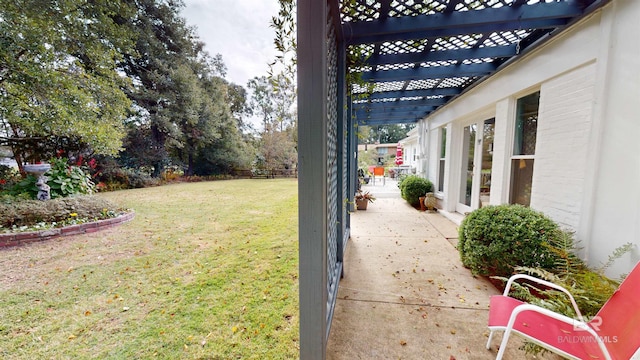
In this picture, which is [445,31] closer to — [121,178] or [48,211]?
[48,211]

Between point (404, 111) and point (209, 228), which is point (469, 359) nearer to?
point (209, 228)

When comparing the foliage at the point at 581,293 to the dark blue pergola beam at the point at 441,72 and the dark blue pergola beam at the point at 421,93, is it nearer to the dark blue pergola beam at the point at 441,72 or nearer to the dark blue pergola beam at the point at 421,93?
the dark blue pergola beam at the point at 441,72

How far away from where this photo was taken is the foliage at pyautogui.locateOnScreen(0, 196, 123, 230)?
12.7 feet

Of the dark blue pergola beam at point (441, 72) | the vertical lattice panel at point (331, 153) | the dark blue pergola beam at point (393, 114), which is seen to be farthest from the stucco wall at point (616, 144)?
the dark blue pergola beam at point (393, 114)

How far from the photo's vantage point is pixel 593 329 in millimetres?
1223

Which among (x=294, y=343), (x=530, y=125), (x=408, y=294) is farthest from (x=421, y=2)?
(x=294, y=343)

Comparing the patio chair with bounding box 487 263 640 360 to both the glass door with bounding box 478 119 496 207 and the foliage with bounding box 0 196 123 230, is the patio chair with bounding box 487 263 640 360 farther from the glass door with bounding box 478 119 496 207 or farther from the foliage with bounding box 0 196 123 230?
the foliage with bounding box 0 196 123 230

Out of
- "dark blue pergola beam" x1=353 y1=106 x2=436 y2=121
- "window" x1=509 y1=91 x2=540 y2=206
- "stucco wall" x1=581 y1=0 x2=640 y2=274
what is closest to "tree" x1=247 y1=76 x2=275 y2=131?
"dark blue pergola beam" x1=353 y1=106 x2=436 y2=121

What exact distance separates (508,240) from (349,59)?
250 cm

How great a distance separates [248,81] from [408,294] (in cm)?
2258

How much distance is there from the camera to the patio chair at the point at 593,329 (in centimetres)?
109

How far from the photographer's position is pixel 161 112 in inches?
487

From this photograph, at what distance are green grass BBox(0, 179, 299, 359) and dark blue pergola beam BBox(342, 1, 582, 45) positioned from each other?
276 centimetres

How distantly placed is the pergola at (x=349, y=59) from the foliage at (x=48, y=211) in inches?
206
